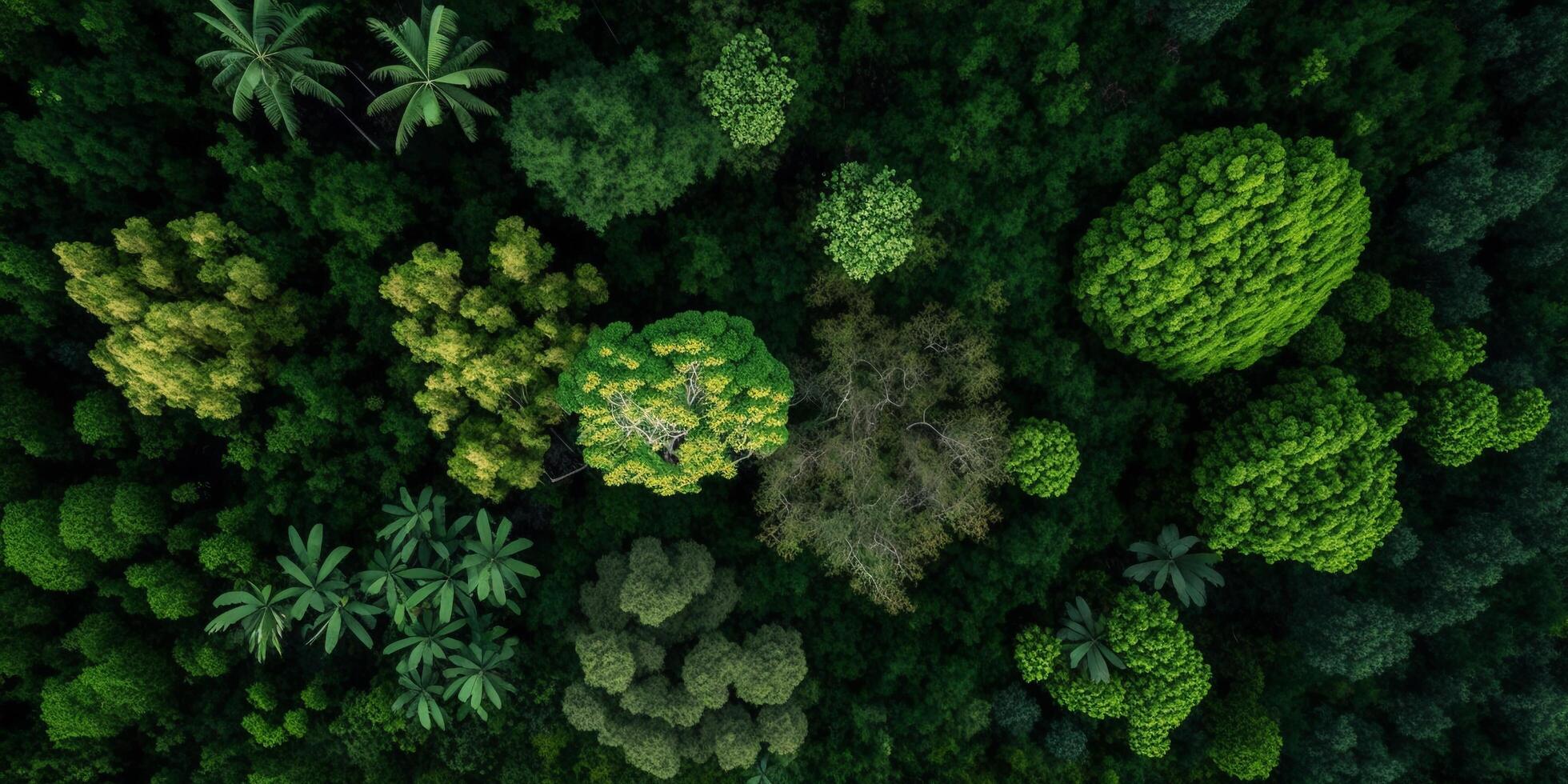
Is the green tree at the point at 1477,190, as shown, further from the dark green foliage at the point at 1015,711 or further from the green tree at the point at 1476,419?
the dark green foliage at the point at 1015,711

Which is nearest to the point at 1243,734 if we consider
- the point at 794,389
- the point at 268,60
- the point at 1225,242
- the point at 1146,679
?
the point at 1146,679

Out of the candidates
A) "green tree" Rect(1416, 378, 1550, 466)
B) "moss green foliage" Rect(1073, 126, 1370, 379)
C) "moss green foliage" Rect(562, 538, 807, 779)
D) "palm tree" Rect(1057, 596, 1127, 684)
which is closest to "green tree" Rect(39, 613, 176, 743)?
"moss green foliage" Rect(562, 538, 807, 779)

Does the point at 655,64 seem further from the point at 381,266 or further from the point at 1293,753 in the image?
the point at 1293,753

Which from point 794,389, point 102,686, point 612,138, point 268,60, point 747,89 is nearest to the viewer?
point 268,60

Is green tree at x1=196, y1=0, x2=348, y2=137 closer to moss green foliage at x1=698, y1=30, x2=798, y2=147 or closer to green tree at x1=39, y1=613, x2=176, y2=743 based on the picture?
moss green foliage at x1=698, y1=30, x2=798, y2=147

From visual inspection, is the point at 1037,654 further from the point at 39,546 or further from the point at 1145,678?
the point at 39,546

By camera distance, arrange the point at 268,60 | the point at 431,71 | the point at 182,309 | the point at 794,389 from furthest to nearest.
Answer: the point at 794,389
the point at 182,309
the point at 431,71
the point at 268,60
